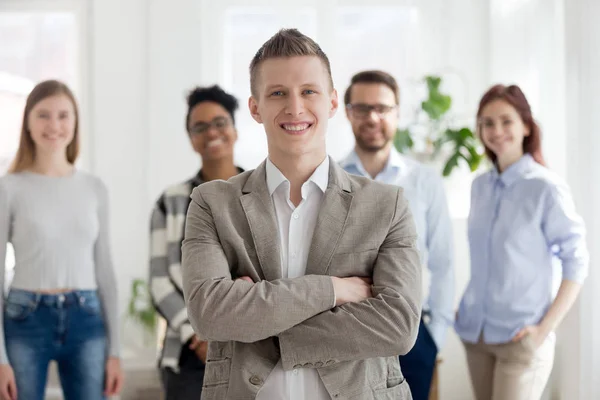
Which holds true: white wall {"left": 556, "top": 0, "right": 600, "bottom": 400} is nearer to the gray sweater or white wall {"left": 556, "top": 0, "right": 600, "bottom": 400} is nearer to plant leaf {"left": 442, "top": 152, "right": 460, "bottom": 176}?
plant leaf {"left": 442, "top": 152, "right": 460, "bottom": 176}

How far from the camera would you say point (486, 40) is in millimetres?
5109

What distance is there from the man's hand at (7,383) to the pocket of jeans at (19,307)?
181mm

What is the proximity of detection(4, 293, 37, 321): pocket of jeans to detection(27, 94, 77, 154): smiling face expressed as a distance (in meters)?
0.59

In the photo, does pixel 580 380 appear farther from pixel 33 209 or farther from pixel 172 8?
pixel 172 8

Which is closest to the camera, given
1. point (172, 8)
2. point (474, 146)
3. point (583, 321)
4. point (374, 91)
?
point (374, 91)

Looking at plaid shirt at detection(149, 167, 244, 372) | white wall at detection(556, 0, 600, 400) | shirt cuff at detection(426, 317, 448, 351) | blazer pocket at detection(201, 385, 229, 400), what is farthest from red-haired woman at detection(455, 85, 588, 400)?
blazer pocket at detection(201, 385, 229, 400)

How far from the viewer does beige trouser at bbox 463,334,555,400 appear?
268cm

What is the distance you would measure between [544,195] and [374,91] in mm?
760

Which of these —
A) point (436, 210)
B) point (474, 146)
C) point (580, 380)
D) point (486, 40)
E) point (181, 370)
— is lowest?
point (580, 380)

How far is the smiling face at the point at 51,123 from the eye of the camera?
111 inches

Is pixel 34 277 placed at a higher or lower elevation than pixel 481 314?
higher

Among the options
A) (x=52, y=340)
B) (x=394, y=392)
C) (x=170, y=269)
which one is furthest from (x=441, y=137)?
(x=394, y=392)

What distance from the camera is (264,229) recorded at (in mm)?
1641

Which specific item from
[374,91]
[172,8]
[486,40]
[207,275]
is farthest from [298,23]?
[207,275]
